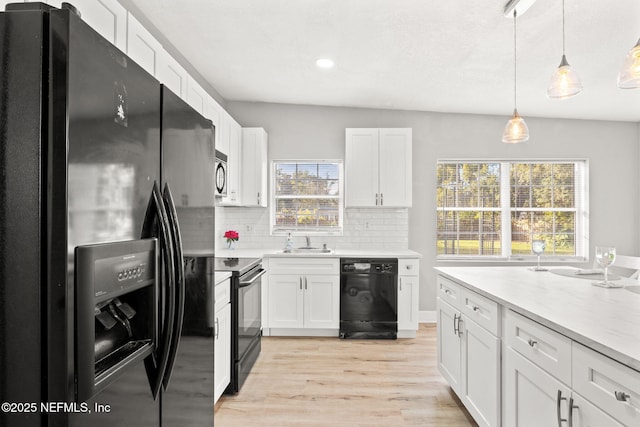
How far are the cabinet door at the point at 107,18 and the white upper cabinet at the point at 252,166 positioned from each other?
2733 millimetres

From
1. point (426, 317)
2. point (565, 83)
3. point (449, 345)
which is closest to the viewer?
point (565, 83)

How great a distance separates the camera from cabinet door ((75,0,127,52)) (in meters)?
1.35

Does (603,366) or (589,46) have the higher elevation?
(589,46)

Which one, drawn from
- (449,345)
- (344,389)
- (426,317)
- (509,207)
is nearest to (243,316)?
(344,389)

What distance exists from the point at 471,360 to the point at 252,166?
3.04m

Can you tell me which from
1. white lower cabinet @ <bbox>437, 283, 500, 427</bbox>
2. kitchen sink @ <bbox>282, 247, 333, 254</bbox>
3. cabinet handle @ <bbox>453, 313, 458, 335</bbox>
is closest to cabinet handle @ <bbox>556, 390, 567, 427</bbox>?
white lower cabinet @ <bbox>437, 283, 500, 427</bbox>

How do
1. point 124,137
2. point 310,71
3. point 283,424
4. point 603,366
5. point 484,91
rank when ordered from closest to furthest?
point 124,137 → point 603,366 → point 283,424 → point 310,71 → point 484,91

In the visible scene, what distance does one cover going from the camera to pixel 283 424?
2357 mm

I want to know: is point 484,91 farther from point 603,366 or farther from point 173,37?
point 603,366

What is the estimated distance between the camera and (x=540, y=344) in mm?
1558

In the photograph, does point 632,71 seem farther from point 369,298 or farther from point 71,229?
point 369,298

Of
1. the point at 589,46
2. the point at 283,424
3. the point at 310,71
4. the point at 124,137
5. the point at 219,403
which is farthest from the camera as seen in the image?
the point at 310,71

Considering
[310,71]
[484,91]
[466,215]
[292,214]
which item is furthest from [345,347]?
[484,91]

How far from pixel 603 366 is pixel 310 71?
3.21 meters
